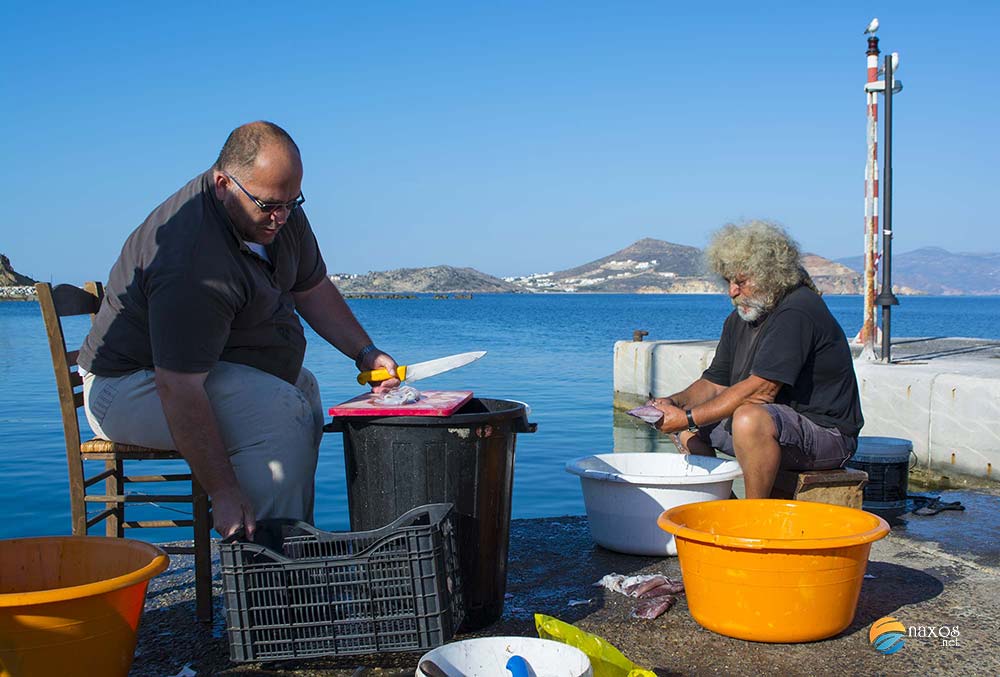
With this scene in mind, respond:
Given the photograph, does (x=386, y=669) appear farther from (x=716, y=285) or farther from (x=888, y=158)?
(x=888, y=158)

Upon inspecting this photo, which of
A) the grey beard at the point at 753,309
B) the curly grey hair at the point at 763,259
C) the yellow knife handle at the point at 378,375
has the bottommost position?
the yellow knife handle at the point at 378,375

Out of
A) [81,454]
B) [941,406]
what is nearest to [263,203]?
[81,454]

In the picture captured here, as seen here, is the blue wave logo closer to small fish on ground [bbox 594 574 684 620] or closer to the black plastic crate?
small fish on ground [bbox 594 574 684 620]

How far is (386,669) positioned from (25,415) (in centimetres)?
1220

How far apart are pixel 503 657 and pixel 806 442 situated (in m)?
2.17

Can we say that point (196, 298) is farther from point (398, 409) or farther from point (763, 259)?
point (763, 259)

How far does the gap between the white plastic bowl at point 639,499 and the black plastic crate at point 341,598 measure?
1.51 metres

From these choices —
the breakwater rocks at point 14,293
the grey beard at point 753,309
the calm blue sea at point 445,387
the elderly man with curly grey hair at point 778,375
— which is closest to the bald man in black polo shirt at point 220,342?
the elderly man with curly grey hair at point 778,375

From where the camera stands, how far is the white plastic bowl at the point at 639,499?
417cm

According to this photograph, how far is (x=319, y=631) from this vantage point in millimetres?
2893

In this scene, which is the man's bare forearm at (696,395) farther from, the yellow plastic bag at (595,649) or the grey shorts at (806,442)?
the yellow plastic bag at (595,649)

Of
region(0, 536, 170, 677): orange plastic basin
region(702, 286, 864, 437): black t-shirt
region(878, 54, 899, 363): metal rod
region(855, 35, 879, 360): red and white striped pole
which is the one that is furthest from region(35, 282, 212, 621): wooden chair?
region(855, 35, 879, 360): red and white striped pole

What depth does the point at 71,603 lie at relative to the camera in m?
2.45

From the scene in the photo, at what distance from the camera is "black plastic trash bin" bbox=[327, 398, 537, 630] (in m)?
3.16
